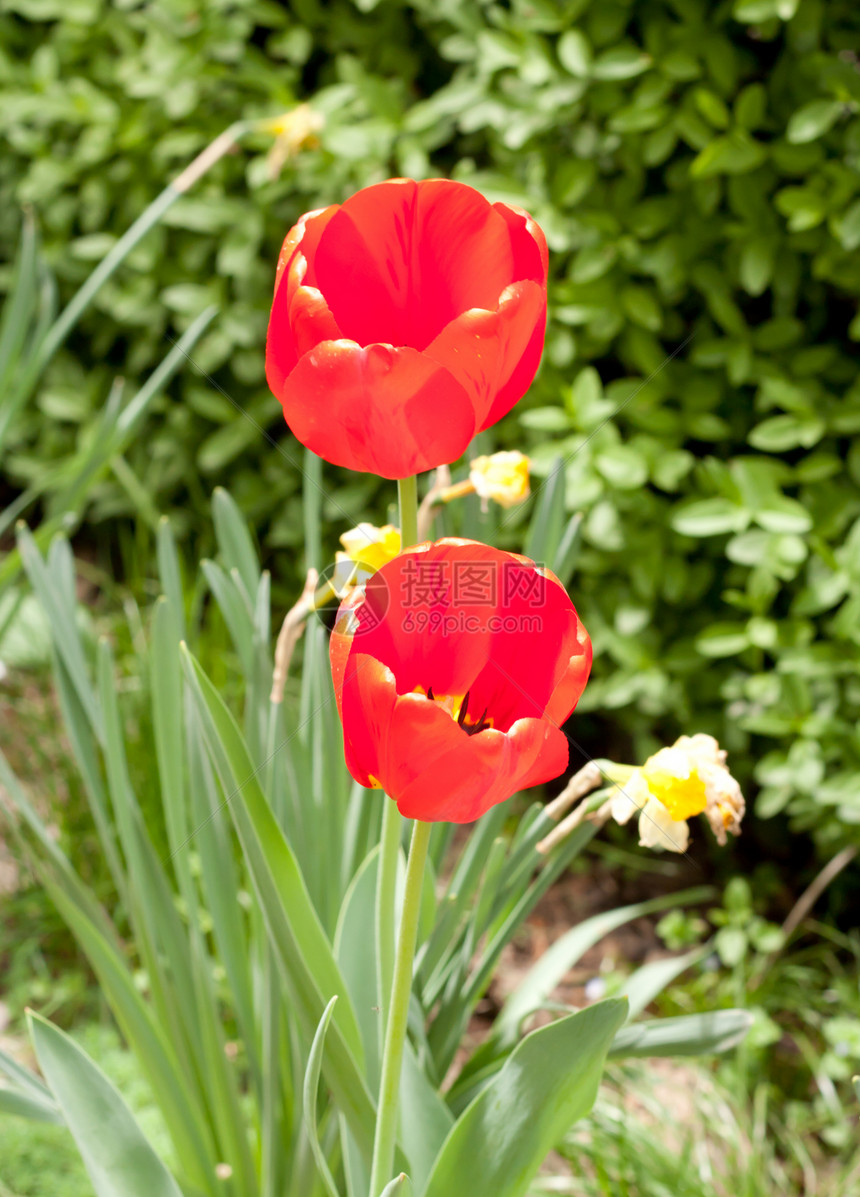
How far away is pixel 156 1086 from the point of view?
0.94m

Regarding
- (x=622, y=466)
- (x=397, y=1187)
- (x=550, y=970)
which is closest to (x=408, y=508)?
(x=397, y=1187)

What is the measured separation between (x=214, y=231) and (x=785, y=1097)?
1836 millimetres

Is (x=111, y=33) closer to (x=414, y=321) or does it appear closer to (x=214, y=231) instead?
(x=214, y=231)

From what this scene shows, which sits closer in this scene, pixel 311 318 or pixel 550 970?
pixel 311 318

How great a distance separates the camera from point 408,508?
23.5 inches

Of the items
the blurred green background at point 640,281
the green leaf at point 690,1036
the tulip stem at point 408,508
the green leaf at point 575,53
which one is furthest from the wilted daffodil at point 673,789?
the green leaf at point 575,53

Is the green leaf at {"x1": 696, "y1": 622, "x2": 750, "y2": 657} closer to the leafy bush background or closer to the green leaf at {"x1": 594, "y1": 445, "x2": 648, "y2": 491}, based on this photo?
the leafy bush background

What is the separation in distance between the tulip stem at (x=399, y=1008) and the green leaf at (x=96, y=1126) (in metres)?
0.21

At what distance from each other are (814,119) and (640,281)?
405mm

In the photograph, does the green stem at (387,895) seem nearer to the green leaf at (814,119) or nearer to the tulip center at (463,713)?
the tulip center at (463,713)

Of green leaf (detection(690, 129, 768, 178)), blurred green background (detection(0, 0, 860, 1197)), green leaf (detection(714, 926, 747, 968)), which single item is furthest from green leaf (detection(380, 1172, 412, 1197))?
green leaf (detection(690, 129, 768, 178))

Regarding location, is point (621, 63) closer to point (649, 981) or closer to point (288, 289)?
point (288, 289)

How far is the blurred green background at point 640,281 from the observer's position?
144 cm

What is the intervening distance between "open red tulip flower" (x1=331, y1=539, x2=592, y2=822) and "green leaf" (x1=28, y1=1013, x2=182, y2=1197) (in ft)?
1.31
